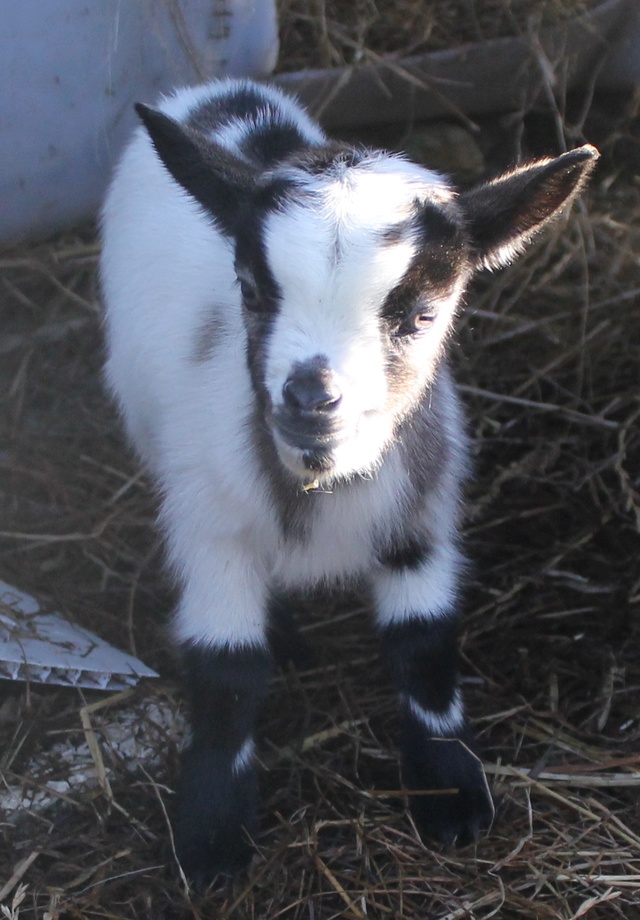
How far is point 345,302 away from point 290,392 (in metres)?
0.22

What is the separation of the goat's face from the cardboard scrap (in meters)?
1.05

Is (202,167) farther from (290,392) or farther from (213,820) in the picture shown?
(213,820)

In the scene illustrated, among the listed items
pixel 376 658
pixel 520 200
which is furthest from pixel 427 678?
pixel 520 200

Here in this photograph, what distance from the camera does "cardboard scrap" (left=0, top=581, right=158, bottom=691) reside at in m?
3.17

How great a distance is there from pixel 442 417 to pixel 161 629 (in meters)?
1.11

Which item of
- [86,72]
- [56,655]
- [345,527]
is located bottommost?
[56,655]

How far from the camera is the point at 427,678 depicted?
3.05m

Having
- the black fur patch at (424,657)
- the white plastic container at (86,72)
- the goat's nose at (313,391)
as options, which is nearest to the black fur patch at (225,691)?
the black fur patch at (424,657)

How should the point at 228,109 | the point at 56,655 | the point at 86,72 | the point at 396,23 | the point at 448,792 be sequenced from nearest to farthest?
the point at 448,792, the point at 56,655, the point at 228,109, the point at 86,72, the point at 396,23

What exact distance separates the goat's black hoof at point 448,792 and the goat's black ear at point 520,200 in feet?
4.05

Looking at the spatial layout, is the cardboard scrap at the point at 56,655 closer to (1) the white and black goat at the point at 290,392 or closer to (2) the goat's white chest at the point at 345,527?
(1) the white and black goat at the point at 290,392

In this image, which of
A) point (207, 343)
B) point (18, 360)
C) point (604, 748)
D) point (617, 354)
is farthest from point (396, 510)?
point (18, 360)

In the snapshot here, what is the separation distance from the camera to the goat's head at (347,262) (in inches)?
90.5

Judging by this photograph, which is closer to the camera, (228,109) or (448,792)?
(448,792)
